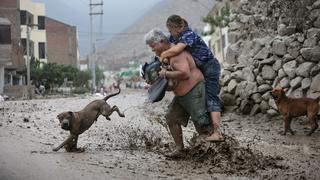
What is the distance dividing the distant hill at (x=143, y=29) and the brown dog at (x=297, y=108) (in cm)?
359

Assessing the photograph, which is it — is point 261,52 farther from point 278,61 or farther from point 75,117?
point 75,117

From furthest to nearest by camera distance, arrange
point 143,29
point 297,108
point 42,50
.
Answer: point 42,50 → point 143,29 → point 297,108

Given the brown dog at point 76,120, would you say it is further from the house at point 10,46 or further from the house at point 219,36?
the house at point 10,46

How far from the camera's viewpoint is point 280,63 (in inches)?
598

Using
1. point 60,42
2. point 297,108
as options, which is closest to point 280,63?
point 297,108

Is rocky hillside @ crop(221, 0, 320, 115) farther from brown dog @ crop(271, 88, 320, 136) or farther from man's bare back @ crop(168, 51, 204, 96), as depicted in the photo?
man's bare back @ crop(168, 51, 204, 96)

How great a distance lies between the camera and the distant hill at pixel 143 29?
183ft

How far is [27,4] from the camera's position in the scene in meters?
66.6

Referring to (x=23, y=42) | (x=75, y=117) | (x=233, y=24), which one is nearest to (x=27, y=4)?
(x=23, y=42)

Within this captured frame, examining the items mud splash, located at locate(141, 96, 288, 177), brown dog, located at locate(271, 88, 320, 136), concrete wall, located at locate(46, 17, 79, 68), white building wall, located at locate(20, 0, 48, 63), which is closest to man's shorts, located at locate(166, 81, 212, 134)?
mud splash, located at locate(141, 96, 288, 177)

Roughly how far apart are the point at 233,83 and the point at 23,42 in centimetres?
5300

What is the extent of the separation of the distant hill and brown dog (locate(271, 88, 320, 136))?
141 inches

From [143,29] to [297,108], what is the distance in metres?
58.8

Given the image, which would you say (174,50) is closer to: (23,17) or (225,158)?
(225,158)
